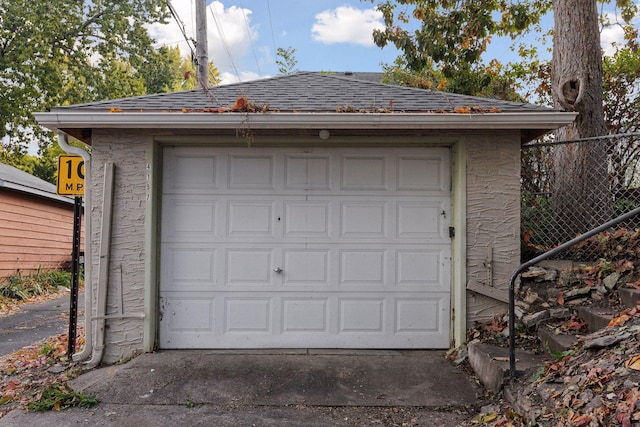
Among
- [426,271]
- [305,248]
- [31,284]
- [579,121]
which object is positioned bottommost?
[31,284]

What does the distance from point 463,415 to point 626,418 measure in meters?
1.40

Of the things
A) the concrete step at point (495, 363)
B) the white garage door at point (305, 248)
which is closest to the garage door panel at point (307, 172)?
the white garage door at point (305, 248)

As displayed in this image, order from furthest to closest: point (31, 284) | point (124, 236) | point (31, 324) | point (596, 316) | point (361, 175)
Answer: point (31, 284), point (31, 324), point (361, 175), point (124, 236), point (596, 316)

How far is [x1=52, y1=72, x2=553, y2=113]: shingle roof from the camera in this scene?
4945 millimetres

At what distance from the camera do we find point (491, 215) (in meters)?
5.03

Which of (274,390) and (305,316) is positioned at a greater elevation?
(305,316)

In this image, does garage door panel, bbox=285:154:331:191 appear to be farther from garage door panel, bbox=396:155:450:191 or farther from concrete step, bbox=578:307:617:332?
concrete step, bbox=578:307:617:332

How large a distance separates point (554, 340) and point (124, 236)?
4.31 metres

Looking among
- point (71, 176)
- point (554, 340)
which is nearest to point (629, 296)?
point (554, 340)

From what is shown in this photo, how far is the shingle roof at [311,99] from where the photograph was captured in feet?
16.2

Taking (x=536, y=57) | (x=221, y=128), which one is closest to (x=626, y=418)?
(x=221, y=128)

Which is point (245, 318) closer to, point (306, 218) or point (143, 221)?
point (306, 218)

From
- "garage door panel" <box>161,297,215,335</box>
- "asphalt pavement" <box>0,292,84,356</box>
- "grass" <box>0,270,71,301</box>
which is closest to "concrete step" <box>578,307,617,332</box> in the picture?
"garage door panel" <box>161,297,215,335</box>

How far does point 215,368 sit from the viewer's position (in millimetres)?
4586
